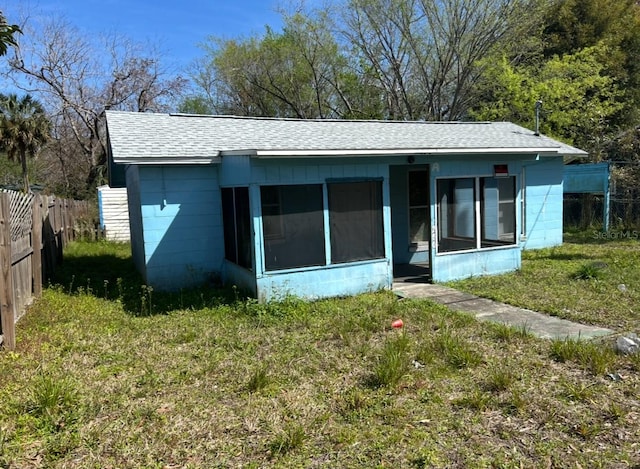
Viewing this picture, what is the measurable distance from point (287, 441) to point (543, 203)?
11.5m

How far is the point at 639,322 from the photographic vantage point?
234 inches

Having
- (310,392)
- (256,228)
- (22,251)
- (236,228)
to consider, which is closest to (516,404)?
(310,392)

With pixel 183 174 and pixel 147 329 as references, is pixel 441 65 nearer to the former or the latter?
pixel 183 174

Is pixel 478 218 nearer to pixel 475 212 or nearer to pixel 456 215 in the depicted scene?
pixel 475 212

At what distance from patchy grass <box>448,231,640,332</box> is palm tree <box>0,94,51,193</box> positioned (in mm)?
20203

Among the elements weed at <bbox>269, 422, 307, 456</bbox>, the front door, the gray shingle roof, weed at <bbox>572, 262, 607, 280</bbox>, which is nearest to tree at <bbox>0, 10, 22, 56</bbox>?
the gray shingle roof

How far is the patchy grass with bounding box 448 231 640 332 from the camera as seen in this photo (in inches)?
253

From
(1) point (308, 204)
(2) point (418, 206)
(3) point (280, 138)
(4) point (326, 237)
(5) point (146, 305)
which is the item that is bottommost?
(5) point (146, 305)

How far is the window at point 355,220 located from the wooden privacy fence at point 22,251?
169 inches

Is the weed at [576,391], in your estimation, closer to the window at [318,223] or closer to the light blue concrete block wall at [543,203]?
the window at [318,223]

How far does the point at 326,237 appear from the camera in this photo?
7.59 meters

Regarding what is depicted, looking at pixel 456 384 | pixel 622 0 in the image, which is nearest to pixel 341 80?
pixel 622 0

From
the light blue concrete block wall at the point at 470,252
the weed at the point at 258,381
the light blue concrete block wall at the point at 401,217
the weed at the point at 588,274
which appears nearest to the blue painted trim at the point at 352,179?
the light blue concrete block wall at the point at 470,252

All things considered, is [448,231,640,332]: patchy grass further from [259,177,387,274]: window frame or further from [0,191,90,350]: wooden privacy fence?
[0,191,90,350]: wooden privacy fence
